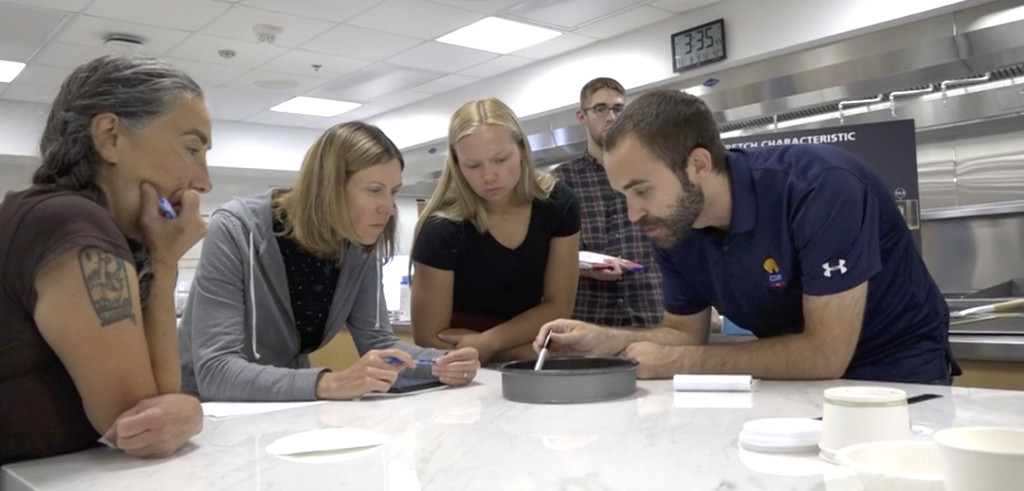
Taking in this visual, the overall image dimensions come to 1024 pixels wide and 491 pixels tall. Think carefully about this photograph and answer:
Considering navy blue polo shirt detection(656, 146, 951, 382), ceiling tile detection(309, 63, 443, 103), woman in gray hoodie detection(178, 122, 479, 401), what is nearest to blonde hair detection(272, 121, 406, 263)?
woman in gray hoodie detection(178, 122, 479, 401)

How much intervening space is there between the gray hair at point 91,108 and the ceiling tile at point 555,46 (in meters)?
4.14

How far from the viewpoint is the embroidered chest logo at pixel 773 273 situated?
1486 mm

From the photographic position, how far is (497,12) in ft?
14.9

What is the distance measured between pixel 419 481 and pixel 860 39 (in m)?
3.89

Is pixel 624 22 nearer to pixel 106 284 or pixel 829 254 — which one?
pixel 829 254

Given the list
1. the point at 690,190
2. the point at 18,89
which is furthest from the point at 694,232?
the point at 18,89

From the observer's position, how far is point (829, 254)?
139cm

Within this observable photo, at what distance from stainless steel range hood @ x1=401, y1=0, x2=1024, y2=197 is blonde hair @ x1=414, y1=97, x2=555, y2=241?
103 inches

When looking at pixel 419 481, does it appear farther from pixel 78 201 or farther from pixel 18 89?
pixel 18 89

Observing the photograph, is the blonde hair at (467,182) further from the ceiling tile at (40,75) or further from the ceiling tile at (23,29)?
the ceiling tile at (40,75)

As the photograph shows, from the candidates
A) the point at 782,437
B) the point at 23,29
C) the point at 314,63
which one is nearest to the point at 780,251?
the point at 782,437

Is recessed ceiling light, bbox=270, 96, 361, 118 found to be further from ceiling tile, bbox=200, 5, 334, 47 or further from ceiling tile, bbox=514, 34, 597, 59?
ceiling tile, bbox=514, 34, 597, 59

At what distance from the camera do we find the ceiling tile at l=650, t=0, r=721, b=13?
4.46m

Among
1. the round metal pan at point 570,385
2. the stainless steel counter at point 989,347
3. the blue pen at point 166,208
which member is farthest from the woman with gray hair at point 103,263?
the stainless steel counter at point 989,347
